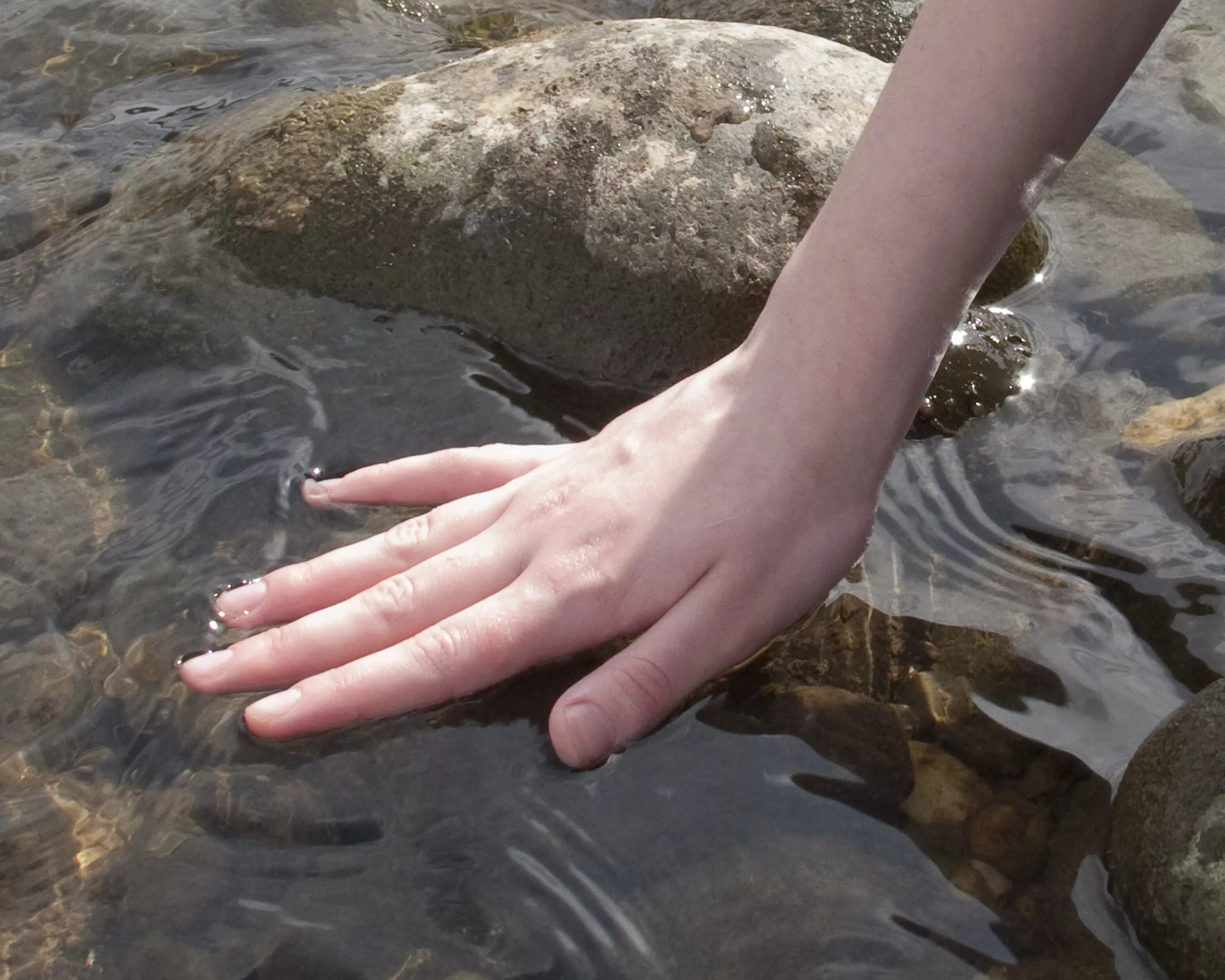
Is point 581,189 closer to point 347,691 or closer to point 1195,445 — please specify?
point 347,691

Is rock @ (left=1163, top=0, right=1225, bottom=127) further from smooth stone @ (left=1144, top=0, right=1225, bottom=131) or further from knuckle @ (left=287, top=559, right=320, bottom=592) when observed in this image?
knuckle @ (left=287, top=559, right=320, bottom=592)

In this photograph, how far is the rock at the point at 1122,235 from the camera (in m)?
3.13

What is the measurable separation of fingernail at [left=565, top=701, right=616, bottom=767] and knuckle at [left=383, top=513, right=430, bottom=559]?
0.54m

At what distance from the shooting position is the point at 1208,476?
2.43 meters

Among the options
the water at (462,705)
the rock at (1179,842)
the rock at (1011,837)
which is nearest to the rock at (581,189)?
the water at (462,705)

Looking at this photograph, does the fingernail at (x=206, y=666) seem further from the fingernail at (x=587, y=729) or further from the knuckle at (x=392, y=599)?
the fingernail at (x=587, y=729)

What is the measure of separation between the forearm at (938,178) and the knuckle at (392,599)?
2.69ft

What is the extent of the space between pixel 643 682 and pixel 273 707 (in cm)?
69

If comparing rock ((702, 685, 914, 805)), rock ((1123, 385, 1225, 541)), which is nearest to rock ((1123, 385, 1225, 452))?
rock ((1123, 385, 1225, 541))

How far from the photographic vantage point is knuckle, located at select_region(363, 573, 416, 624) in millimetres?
2219

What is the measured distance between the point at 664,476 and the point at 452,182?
132 cm

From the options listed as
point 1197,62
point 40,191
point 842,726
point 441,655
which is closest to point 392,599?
point 441,655

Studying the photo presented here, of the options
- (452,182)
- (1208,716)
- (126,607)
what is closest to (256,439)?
(126,607)

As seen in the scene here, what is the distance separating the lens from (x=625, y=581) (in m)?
2.13
